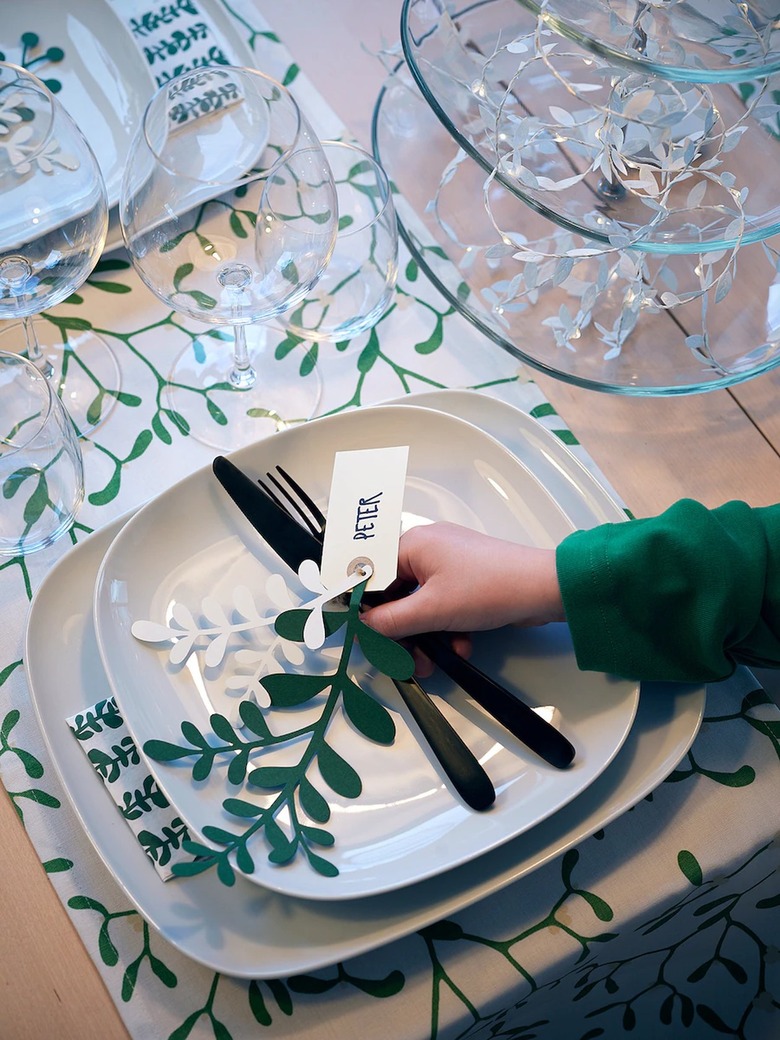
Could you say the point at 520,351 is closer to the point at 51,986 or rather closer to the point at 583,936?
the point at 583,936

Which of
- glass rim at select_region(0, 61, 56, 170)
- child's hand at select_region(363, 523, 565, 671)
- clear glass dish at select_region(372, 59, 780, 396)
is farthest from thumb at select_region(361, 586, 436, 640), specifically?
glass rim at select_region(0, 61, 56, 170)

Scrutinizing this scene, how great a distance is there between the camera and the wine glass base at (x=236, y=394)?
2.31ft

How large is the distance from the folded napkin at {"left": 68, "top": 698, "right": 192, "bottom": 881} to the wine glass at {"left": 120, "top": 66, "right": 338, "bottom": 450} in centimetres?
23

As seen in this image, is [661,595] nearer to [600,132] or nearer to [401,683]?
[401,683]

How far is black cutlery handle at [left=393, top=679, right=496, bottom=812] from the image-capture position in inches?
20.6

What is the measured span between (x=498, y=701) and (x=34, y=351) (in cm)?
44

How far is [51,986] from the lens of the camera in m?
0.53

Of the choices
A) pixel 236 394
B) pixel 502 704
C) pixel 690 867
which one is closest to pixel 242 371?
pixel 236 394

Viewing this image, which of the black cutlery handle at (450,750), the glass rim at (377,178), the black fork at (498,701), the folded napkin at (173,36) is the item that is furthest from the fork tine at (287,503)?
the folded napkin at (173,36)

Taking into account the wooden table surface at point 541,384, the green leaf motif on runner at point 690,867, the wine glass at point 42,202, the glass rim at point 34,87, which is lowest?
the green leaf motif on runner at point 690,867

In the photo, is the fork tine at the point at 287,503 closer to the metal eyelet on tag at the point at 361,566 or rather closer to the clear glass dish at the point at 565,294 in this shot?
the metal eyelet on tag at the point at 361,566

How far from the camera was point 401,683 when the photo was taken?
1.84ft

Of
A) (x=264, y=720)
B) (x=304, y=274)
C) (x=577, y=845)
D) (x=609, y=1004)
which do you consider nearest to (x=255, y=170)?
(x=304, y=274)

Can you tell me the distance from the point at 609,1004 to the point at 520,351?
21.0 inches
